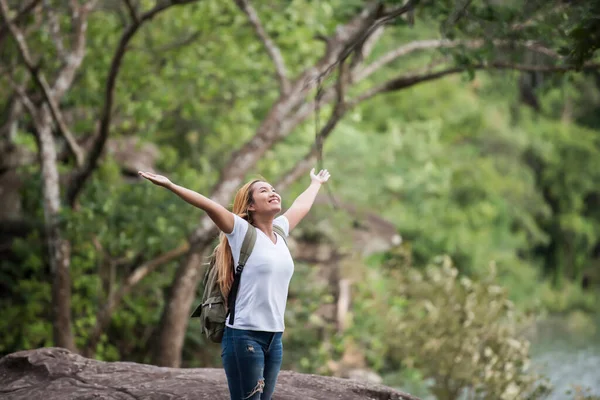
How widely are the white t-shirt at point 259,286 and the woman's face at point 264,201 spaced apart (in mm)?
138

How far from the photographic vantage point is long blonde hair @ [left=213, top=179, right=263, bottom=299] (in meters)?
4.30

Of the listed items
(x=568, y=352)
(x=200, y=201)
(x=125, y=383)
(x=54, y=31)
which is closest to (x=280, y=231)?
(x=200, y=201)

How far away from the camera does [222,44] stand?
40.6ft

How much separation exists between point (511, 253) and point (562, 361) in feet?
23.0

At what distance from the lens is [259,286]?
13.8ft

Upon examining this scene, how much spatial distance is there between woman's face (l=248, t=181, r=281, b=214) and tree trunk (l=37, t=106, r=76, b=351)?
5.21m

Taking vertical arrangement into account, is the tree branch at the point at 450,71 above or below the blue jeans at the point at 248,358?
above

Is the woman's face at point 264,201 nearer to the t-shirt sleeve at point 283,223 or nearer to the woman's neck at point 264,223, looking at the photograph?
the woman's neck at point 264,223

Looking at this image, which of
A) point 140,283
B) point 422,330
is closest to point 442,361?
point 422,330

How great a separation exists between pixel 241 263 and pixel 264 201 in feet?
1.18

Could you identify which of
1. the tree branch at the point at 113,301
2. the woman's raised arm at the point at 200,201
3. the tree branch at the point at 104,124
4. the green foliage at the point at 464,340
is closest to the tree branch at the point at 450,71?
the tree branch at the point at 104,124

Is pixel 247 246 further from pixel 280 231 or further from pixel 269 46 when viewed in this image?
pixel 269 46

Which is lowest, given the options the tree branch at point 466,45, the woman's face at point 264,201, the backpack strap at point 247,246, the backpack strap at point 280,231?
the backpack strap at point 247,246

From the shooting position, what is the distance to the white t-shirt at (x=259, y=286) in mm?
4195
